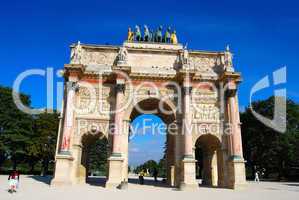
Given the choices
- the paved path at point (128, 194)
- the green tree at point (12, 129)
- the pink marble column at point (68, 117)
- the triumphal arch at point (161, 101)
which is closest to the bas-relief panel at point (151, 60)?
the triumphal arch at point (161, 101)

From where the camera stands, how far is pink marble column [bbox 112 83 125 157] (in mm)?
22500

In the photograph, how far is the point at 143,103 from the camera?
26594 mm

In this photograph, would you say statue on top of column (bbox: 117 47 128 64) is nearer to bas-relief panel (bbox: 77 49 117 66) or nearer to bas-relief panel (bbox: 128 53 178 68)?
bas-relief panel (bbox: 128 53 178 68)

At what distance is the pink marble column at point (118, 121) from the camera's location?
73.8 ft

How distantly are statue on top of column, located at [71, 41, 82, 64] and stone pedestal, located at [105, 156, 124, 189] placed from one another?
310 inches

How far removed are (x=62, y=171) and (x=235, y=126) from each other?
1280 cm

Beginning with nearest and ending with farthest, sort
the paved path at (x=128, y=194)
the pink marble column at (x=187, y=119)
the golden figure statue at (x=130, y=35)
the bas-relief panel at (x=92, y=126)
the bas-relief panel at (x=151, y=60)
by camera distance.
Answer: the paved path at (x=128, y=194) < the pink marble column at (x=187, y=119) < the bas-relief panel at (x=92, y=126) < the bas-relief panel at (x=151, y=60) < the golden figure statue at (x=130, y=35)

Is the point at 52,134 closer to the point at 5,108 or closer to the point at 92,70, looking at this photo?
the point at 5,108

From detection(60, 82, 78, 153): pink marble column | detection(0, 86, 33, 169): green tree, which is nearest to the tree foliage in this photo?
detection(0, 86, 33, 169): green tree

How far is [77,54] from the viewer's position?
967 inches

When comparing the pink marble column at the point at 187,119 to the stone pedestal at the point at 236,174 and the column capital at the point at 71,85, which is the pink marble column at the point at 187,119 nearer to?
the stone pedestal at the point at 236,174

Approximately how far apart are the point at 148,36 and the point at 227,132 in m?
10.5

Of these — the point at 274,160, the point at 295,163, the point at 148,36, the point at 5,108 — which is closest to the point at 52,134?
the point at 5,108

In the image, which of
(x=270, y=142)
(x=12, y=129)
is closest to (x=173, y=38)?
(x=270, y=142)
